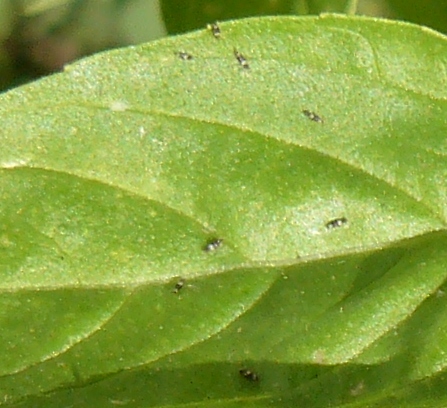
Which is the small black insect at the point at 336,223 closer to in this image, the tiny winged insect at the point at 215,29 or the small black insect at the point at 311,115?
the small black insect at the point at 311,115

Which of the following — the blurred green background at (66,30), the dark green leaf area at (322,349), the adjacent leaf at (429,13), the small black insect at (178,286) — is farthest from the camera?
the blurred green background at (66,30)

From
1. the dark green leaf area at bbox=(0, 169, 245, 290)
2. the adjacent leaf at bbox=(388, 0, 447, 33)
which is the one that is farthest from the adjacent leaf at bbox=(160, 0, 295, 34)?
the dark green leaf area at bbox=(0, 169, 245, 290)

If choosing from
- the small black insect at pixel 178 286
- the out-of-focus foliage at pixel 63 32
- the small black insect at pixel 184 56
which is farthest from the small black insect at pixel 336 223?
the out-of-focus foliage at pixel 63 32

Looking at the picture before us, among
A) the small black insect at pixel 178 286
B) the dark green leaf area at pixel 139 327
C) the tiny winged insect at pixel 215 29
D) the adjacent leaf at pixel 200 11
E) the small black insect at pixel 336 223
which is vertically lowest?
the dark green leaf area at pixel 139 327

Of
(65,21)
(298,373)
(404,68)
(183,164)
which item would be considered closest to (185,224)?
(183,164)

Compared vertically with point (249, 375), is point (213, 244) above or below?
above

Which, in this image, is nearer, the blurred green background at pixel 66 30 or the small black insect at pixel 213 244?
the small black insect at pixel 213 244

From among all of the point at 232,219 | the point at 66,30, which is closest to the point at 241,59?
the point at 232,219

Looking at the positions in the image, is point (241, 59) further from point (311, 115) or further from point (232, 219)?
point (232, 219)
